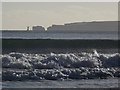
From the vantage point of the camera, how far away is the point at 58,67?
19.4 m

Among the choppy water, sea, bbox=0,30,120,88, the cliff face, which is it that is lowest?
the choppy water

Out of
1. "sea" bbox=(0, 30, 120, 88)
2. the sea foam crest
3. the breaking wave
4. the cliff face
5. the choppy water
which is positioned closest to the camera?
the choppy water

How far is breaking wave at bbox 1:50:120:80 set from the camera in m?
16.7

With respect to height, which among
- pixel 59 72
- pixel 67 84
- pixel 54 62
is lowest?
pixel 67 84

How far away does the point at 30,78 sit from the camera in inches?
639

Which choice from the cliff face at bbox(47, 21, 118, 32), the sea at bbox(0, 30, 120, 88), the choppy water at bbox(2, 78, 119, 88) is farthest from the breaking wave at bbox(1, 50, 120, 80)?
the cliff face at bbox(47, 21, 118, 32)

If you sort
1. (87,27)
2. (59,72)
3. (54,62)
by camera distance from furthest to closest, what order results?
(87,27)
(54,62)
(59,72)

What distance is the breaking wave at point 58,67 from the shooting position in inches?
659

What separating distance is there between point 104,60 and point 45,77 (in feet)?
21.0

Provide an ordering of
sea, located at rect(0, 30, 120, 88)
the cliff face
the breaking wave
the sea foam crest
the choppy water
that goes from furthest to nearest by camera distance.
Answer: the cliff face
the sea foam crest
the breaking wave
sea, located at rect(0, 30, 120, 88)
the choppy water

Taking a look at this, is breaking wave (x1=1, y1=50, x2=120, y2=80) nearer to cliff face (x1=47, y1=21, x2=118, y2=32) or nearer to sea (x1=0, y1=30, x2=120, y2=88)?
sea (x1=0, y1=30, x2=120, y2=88)

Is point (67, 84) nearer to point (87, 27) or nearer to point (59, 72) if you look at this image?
point (59, 72)

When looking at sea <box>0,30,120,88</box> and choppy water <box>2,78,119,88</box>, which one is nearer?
choppy water <box>2,78,119,88</box>

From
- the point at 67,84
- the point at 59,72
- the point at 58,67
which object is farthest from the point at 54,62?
the point at 67,84
